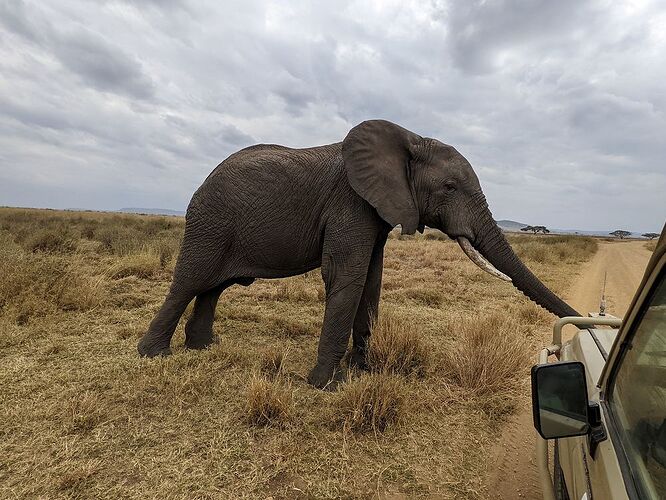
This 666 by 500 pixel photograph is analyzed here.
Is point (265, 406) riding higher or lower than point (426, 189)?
lower

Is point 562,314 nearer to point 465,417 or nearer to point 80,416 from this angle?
point 465,417

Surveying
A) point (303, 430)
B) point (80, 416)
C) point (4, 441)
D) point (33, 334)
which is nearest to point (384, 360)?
point (303, 430)

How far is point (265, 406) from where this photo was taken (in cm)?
308

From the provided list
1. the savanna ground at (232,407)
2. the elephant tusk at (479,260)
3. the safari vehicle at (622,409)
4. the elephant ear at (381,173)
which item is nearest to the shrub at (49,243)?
the savanna ground at (232,407)

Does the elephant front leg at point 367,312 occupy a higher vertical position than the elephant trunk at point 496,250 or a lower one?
lower

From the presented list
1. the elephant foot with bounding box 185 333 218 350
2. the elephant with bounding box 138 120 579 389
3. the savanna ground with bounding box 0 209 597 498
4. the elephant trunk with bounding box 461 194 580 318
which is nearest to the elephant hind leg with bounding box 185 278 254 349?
the elephant foot with bounding box 185 333 218 350

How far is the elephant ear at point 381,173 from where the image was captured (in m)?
3.64

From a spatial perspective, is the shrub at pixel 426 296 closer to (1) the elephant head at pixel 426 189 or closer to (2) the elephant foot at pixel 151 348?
(1) the elephant head at pixel 426 189

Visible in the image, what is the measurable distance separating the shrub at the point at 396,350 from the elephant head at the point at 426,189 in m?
1.11

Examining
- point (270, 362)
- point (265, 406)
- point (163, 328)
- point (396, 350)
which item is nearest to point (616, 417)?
point (265, 406)

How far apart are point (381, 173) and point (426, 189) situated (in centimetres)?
50

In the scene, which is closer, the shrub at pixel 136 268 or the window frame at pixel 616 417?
the window frame at pixel 616 417

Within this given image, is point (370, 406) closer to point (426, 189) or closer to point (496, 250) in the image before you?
point (496, 250)

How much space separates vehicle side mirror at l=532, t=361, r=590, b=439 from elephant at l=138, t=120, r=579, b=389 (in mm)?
2373
